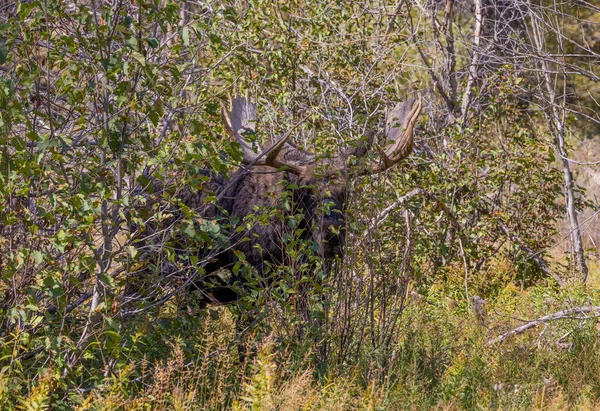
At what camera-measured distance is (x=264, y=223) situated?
545 centimetres

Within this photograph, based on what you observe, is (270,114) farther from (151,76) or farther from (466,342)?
(151,76)

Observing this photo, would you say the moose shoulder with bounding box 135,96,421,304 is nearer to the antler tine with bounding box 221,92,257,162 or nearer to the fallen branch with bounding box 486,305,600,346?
the antler tine with bounding box 221,92,257,162

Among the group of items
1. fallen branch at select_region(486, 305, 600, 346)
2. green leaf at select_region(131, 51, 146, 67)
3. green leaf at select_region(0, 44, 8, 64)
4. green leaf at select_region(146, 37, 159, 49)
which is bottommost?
fallen branch at select_region(486, 305, 600, 346)

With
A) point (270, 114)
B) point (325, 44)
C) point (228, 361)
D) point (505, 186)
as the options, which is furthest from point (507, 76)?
point (228, 361)

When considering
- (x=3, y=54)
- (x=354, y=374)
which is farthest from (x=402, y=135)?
(x=3, y=54)

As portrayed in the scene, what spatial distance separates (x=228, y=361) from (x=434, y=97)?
6594 mm

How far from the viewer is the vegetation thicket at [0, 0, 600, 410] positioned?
4863 millimetres

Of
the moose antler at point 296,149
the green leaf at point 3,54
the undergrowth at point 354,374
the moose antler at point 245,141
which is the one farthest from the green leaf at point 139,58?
the moose antler at point 296,149

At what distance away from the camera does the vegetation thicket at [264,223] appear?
4863 millimetres

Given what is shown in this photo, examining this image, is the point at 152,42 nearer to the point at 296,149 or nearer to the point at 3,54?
the point at 3,54

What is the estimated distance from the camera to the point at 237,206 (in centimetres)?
703

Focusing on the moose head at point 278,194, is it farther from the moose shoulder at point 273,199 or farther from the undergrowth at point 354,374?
the undergrowth at point 354,374

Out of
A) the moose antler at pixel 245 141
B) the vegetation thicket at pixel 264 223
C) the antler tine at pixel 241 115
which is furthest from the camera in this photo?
the antler tine at pixel 241 115

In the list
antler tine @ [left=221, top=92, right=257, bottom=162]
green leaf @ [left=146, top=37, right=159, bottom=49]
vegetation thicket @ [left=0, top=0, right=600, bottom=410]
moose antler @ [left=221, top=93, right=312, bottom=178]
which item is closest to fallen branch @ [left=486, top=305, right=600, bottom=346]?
vegetation thicket @ [left=0, top=0, right=600, bottom=410]
